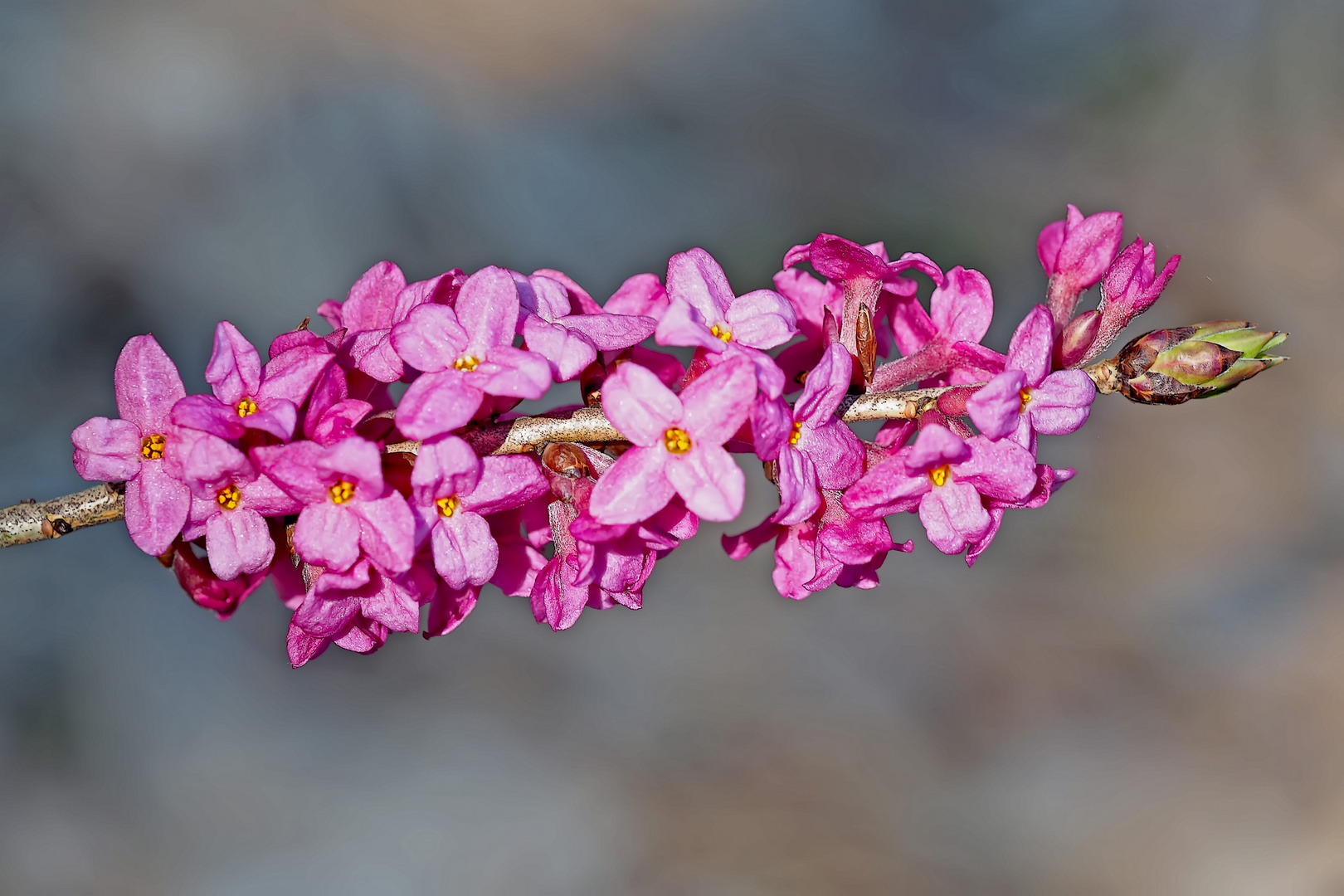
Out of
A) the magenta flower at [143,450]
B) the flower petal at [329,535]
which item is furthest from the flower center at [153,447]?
the flower petal at [329,535]

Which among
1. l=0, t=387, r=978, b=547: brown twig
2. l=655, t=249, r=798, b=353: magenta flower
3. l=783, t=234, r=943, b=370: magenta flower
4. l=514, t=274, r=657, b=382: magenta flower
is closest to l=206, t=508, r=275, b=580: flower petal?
l=0, t=387, r=978, b=547: brown twig

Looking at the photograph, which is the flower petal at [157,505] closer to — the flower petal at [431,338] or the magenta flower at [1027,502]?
the flower petal at [431,338]

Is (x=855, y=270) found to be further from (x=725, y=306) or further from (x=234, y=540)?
(x=234, y=540)

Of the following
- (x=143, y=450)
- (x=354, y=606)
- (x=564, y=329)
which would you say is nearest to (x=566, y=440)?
(x=564, y=329)

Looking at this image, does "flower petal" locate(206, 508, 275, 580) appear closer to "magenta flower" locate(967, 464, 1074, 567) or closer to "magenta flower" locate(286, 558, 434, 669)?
"magenta flower" locate(286, 558, 434, 669)

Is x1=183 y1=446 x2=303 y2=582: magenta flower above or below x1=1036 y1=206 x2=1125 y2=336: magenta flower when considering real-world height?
below

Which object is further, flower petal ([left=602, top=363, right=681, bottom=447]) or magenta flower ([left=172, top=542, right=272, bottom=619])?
magenta flower ([left=172, top=542, right=272, bottom=619])
